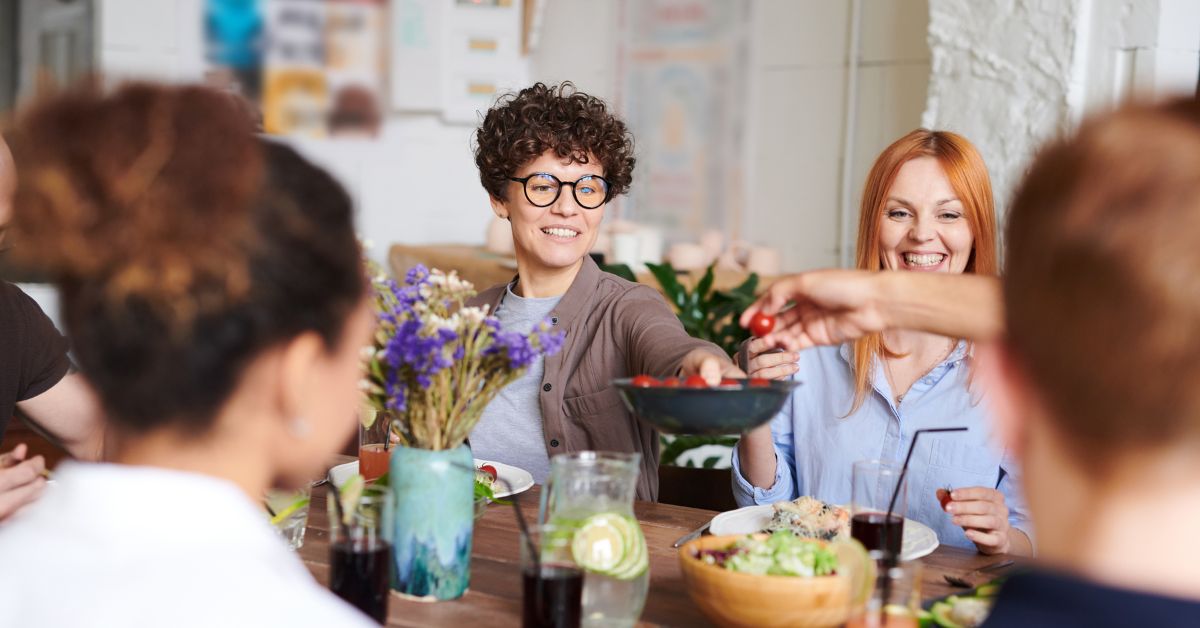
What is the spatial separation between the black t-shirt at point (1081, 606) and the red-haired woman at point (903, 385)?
4.29 ft

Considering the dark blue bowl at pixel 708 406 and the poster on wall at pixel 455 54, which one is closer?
the dark blue bowl at pixel 708 406

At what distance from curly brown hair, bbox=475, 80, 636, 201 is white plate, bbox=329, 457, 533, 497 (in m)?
0.68

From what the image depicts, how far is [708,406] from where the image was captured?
1394 mm

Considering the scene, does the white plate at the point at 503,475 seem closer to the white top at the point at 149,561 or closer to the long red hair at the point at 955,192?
the long red hair at the point at 955,192

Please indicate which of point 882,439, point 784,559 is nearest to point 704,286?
point 882,439

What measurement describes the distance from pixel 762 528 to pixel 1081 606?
1.03 metres

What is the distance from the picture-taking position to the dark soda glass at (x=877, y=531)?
1.50 m

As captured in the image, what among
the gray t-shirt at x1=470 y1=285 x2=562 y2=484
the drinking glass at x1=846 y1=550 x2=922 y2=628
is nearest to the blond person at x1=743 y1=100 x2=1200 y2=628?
the drinking glass at x1=846 y1=550 x2=922 y2=628

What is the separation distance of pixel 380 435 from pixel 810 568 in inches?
32.3

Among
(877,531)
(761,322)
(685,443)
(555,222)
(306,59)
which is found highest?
(306,59)

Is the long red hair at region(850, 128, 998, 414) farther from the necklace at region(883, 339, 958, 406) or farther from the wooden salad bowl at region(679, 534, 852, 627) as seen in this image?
the wooden salad bowl at region(679, 534, 852, 627)

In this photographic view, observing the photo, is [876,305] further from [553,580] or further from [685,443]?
[685,443]

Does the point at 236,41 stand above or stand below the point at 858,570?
above

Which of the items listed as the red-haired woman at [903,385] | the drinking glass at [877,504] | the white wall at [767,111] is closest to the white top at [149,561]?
the drinking glass at [877,504]
